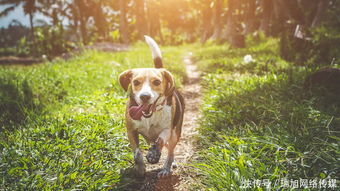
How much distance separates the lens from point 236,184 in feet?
6.38

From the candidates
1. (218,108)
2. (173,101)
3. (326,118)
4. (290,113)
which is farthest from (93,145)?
(326,118)

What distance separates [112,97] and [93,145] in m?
2.10

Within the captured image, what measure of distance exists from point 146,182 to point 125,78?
109 cm

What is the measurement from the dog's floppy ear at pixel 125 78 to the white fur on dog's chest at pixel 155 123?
0.45 metres

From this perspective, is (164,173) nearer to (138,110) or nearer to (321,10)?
(138,110)

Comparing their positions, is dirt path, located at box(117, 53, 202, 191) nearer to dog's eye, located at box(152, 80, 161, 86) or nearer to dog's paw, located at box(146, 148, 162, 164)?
dog's paw, located at box(146, 148, 162, 164)

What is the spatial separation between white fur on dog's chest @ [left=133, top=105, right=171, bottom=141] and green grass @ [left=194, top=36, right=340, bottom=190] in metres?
0.54

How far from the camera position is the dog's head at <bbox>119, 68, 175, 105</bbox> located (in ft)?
7.27


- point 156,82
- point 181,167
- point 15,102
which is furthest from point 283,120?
point 15,102

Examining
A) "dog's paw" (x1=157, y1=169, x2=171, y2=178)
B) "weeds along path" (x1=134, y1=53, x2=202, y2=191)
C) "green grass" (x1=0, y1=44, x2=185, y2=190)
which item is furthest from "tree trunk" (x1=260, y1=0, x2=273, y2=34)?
"dog's paw" (x1=157, y1=169, x2=171, y2=178)

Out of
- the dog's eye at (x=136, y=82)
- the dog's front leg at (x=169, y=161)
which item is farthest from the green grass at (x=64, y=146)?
the dog's eye at (x=136, y=82)

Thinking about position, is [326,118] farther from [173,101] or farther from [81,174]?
[81,174]

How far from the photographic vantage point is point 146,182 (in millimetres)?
2453

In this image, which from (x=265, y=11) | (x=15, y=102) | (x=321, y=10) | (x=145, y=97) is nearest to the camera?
(x=145, y=97)
